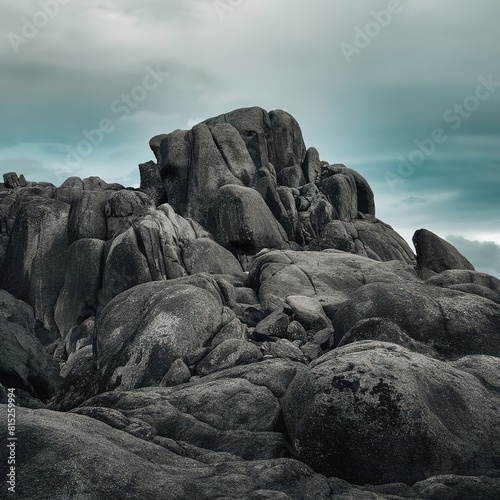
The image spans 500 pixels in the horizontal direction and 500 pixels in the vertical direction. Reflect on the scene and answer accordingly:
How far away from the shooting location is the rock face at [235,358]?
1861 cm

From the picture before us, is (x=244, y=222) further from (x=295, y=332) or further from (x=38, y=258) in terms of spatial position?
(x=295, y=332)

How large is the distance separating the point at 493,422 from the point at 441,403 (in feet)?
6.47

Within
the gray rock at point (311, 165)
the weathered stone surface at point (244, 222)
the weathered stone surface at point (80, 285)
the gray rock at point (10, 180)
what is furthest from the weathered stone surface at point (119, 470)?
the gray rock at point (10, 180)

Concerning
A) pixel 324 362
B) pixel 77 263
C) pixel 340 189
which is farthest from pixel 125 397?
pixel 340 189

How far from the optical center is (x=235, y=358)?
3312cm

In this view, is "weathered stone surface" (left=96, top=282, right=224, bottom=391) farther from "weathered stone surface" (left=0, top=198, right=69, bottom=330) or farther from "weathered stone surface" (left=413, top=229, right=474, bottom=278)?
"weathered stone surface" (left=0, top=198, right=69, bottom=330)

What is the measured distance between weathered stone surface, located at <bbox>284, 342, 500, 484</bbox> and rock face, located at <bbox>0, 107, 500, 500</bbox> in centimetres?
5

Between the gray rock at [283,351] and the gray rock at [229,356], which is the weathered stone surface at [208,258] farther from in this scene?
the gray rock at [229,356]

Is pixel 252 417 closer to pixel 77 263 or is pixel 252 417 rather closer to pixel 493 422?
pixel 493 422

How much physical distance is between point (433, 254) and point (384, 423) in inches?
1660

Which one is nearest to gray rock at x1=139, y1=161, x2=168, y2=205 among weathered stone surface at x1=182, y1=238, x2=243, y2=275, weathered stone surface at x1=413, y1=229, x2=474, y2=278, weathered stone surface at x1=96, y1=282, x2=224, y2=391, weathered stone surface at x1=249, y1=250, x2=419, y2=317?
weathered stone surface at x1=182, y1=238, x2=243, y2=275

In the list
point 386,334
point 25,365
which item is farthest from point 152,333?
point 386,334

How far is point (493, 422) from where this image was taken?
76.4 feet

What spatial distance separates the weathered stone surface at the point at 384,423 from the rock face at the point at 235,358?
0.17ft
